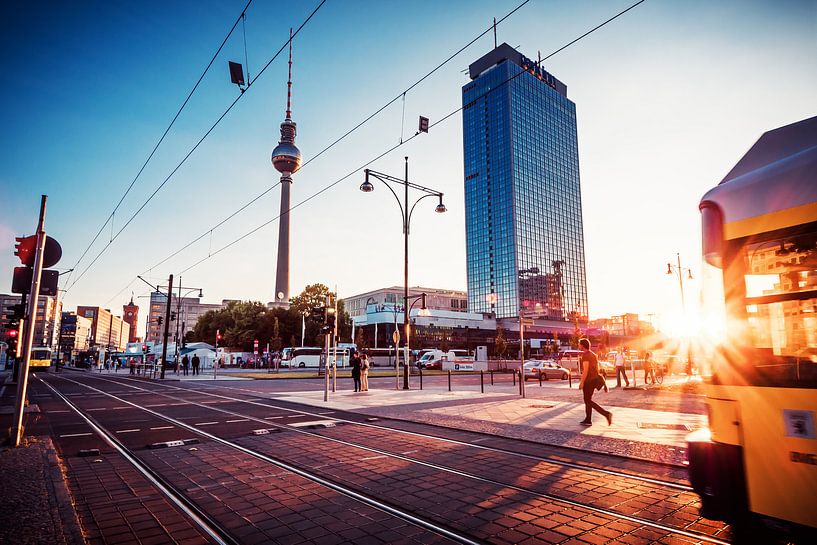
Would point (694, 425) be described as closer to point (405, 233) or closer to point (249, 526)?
point (249, 526)

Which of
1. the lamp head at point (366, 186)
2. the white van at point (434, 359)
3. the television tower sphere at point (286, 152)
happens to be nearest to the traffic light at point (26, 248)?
the lamp head at point (366, 186)

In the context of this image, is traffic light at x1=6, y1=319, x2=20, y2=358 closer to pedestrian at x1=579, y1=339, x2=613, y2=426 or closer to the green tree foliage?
pedestrian at x1=579, y1=339, x2=613, y2=426

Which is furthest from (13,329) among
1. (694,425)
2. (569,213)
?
(569,213)

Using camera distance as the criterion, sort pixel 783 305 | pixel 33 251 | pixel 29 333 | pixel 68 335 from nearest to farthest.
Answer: pixel 783 305 < pixel 29 333 < pixel 33 251 < pixel 68 335

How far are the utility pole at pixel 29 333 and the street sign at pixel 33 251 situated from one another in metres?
0.10

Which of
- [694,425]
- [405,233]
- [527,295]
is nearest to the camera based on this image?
[694,425]

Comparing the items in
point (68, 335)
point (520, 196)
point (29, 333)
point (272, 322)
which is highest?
point (520, 196)

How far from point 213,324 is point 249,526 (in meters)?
85.4

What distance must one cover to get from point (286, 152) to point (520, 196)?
6532 centimetres

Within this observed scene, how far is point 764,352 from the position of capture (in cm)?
361

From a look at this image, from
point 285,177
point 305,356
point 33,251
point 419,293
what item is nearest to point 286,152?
point 285,177

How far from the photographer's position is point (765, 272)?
3717 mm

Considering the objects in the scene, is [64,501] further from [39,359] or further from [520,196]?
[520,196]

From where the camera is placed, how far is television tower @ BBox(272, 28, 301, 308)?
9775 centimetres
